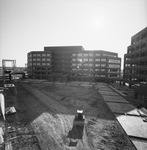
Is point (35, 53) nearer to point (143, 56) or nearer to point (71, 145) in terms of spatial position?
point (143, 56)

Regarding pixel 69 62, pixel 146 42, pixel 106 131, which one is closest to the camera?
pixel 106 131

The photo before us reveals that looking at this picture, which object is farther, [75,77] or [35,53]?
[35,53]

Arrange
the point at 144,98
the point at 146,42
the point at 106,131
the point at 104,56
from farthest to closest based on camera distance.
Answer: the point at 104,56 < the point at 146,42 < the point at 144,98 < the point at 106,131

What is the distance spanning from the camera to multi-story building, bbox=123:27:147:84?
38116 millimetres

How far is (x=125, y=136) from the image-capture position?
11.4 metres

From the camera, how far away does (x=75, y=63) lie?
66.4 meters

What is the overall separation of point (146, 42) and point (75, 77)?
42.6 m

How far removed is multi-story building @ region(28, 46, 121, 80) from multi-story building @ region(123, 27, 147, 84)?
12.0 metres

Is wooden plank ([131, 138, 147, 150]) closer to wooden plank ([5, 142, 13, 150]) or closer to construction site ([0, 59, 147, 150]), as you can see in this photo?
construction site ([0, 59, 147, 150])

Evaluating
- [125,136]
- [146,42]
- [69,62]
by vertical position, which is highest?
[146,42]

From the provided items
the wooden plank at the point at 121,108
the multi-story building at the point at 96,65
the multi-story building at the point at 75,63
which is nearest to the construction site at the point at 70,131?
the wooden plank at the point at 121,108

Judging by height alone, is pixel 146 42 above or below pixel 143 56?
above

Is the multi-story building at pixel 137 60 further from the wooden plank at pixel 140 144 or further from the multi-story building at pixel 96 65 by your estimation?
the wooden plank at pixel 140 144

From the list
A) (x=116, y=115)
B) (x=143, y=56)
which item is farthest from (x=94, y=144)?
(x=143, y=56)
